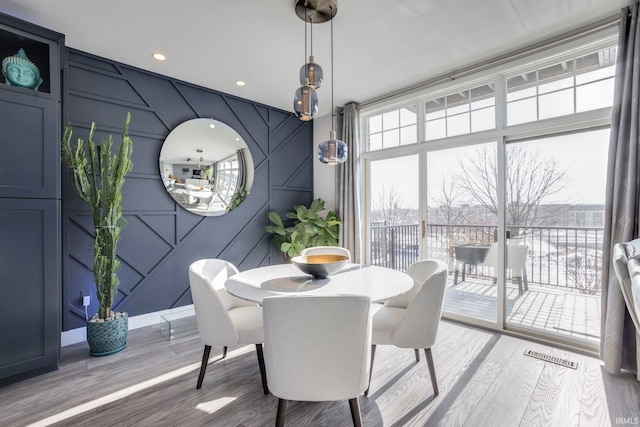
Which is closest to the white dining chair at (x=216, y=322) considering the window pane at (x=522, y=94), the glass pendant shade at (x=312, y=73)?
the glass pendant shade at (x=312, y=73)

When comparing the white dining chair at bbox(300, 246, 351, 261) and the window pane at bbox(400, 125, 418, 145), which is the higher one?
the window pane at bbox(400, 125, 418, 145)

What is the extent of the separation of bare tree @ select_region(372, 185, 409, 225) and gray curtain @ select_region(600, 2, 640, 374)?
6.38 feet

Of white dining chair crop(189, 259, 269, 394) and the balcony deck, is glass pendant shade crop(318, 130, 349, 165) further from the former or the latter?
the balcony deck

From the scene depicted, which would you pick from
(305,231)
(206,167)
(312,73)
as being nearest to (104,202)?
(206,167)

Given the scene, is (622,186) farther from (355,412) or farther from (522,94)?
(355,412)

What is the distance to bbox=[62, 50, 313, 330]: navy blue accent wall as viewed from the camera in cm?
284

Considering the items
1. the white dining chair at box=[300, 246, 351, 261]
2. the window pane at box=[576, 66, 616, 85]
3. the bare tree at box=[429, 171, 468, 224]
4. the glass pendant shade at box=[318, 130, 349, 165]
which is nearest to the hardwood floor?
the white dining chair at box=[300, 246, 351, 261]

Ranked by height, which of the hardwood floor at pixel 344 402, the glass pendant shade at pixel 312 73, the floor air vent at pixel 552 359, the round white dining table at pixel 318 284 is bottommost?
the hardwood floor at pixel 344 402

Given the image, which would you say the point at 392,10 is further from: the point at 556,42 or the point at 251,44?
the point at 556,42

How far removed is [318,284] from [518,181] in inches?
94.4

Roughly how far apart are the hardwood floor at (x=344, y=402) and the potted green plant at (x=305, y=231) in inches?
69.1

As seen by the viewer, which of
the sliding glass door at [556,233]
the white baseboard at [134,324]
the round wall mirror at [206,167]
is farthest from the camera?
the round wall mirror at [206,167]

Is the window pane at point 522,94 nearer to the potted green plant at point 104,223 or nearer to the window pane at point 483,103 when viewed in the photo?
the window pane at point 483,103

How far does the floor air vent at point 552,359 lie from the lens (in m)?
2.32
